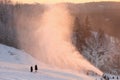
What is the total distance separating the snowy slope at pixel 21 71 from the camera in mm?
39562

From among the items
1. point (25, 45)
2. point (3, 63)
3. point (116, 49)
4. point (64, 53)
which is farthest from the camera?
point (116, 49)

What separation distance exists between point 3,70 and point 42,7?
73655 millimetres

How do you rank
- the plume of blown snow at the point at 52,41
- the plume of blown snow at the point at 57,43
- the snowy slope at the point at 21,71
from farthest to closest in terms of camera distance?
the plume of blown snow at the point at 52,41
the plume of blown snow at the point at 57,43
the snowy slope at the point at 21,71

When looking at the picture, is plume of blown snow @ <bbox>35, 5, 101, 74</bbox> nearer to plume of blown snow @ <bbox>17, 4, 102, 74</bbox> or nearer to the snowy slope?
plume of blown snow @ <bbox>17, 4, 102, 74</bbox>

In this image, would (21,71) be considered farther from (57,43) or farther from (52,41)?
(52,41)

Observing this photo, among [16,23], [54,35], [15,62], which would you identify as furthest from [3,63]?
[16,23]

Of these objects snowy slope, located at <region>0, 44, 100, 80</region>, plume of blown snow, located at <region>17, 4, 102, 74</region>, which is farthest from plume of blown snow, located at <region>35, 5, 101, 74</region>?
snowy slope, located at <region>0, 44, 100, 80</region>

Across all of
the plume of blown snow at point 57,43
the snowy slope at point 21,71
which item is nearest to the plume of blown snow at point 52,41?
the plume of blown snow at point 57,43

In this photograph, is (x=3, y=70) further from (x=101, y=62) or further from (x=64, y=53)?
(x=101, y=62)

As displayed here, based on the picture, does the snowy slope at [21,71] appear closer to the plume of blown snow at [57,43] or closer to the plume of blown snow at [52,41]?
the plume of blown snow at [52,41]

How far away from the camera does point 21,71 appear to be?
4319cm

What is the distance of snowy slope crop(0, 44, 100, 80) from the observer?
130 ft

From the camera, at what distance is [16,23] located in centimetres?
9969

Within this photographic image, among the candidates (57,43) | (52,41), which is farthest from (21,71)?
(52,41)
